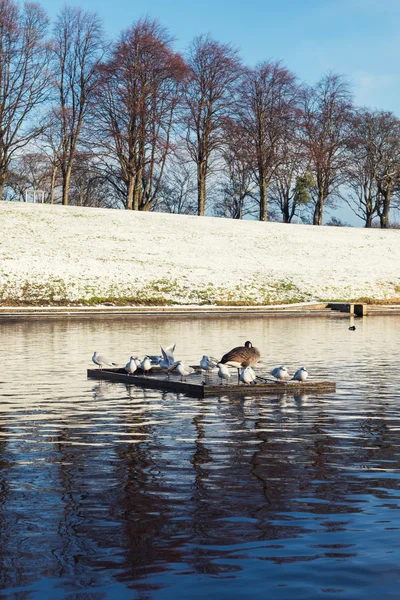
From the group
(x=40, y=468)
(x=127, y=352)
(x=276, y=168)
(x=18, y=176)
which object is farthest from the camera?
(x=18, y=176)

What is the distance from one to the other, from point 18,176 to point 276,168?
33.2 m

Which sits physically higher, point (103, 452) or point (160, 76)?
point (160, 76)

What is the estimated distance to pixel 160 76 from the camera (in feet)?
241

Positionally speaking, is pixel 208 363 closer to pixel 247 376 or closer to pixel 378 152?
pixel 247 376

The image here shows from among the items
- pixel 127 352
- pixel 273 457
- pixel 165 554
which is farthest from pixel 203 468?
pixel 127 352

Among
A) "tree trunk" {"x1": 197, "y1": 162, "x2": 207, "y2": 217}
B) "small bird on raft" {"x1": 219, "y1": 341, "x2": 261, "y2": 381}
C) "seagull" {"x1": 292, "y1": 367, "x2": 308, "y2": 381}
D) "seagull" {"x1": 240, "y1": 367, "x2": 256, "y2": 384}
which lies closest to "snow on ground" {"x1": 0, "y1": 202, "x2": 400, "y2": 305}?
"tree trunk" {"x1": 197, "y1": 162, "x2": 207, "y2": 217}

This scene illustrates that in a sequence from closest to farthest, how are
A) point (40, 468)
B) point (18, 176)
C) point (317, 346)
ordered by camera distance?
point (40, 468) < point (317, 346) < point (18, 176)

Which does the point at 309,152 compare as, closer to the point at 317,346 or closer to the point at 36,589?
the point at 317,346

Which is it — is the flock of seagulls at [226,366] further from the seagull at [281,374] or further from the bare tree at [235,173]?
the bare tree at [235,173]

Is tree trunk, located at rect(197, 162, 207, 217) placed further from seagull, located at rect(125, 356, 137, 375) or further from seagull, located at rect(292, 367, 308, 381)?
seagull, located at rect(292, 367, 308, 381)

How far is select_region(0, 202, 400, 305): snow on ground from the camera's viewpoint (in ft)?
157

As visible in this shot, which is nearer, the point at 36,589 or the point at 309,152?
the point at 36,589

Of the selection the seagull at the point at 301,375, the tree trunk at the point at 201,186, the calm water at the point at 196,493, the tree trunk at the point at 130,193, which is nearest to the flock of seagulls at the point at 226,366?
the seagull at the point at 301,375

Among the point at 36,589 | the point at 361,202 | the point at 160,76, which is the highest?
the point at 160,76
